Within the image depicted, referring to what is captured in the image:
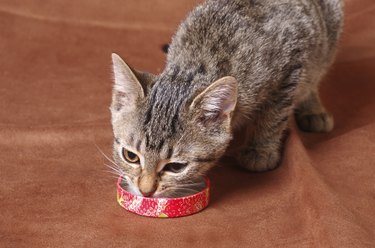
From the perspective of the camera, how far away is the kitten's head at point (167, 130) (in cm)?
168

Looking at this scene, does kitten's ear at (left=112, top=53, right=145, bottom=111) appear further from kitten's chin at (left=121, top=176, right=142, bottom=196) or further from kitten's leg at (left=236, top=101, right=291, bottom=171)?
kitten's leg at (left=236, top=101, right=291, bottom=171)

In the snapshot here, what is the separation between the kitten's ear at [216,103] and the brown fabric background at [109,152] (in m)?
0.27

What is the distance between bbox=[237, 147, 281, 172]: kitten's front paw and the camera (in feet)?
6.81

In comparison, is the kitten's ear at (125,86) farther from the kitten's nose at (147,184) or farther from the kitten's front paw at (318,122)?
the kitten's front paw at (318,122)

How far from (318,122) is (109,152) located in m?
0.81

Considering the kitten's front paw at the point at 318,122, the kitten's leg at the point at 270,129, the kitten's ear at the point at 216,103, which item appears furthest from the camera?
the kitten's front paw at the point at 318,122

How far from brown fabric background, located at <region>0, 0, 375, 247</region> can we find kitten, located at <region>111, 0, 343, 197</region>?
0.40ft

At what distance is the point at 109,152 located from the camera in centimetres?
217

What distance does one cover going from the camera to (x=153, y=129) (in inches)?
66.3

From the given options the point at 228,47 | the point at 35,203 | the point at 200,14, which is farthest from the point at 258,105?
the point at 35,203

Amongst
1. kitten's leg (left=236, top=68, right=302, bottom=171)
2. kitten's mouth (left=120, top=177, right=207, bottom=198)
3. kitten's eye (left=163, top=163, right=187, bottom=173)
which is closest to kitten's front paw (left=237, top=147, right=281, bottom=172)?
kitten's leg (left=236, top=68, right=302, bottom=171)

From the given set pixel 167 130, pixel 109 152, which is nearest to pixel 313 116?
pixel 109 152

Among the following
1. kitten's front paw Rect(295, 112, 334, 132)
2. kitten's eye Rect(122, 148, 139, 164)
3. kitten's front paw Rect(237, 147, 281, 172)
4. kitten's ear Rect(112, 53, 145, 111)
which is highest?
kitten's ear Rect(112, 53, 145, 111)

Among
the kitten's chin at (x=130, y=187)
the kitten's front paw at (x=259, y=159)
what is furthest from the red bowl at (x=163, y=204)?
the kitten's front paw at (x=259, y=159)
